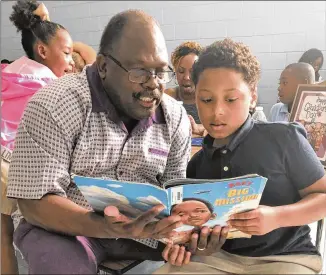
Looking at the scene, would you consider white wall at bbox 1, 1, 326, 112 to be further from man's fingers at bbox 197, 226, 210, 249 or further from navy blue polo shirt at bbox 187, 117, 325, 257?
man's fingers at bbox 197, 226, 210, 249

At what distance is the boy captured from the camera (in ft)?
2.98

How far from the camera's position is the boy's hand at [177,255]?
930 mm

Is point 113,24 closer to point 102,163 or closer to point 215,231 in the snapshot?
point 102,163

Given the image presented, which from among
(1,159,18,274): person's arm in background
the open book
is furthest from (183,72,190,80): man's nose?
(1,159,18,274): person's arm in background

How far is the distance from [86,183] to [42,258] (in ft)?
0.79

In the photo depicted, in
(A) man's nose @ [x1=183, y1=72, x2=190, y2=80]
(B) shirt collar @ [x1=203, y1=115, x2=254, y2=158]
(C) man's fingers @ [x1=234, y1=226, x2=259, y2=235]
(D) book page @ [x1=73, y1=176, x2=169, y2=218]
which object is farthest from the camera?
(A) man's nose @ [x1=183, y1=72, x2=190, y2=80]

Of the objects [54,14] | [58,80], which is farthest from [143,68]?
[54,14]

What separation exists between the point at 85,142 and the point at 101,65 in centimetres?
21

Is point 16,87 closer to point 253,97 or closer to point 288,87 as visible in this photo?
point 253,97

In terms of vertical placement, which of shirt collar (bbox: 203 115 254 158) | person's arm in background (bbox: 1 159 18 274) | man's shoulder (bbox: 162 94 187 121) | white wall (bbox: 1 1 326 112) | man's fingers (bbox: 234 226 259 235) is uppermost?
white wall (bbox: 1 1 326 112)

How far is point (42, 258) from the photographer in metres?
0.89

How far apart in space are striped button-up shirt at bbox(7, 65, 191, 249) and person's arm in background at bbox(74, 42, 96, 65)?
81mm

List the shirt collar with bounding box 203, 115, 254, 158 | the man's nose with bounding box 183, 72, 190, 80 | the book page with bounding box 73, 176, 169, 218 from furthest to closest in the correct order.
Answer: the man's nose with bounding box 183, 72, 190, 80
the shirt collar with bounding box 203, 115, 254, 158
the book page with bounding box 73, 176, 169, 218

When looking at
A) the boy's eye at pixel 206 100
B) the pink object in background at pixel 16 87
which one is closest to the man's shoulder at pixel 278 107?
the boy's eye at pixel 206 100
